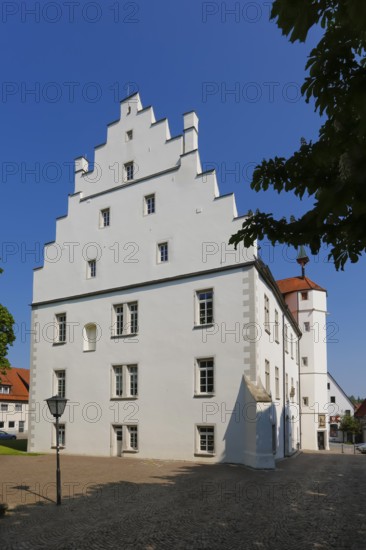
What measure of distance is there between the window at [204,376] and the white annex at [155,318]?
0.05 meters

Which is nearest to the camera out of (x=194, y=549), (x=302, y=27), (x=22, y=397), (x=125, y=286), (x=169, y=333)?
(x=302, y=27)

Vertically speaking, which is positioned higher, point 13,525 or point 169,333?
point 169,333

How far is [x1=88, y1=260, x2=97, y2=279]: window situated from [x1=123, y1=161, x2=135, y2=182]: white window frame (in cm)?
490

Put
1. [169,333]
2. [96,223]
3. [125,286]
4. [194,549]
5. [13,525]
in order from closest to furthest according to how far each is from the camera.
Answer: [194,549], [13,525], [169,333], [125,286], [96,223]

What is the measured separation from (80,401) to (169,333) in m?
6.72

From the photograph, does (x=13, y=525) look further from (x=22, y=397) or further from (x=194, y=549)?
(x=22, y=397)

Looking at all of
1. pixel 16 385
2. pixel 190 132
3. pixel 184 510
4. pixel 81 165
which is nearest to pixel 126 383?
pixel 190 132

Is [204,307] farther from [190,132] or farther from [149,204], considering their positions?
[190,132]

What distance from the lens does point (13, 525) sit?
10.2m

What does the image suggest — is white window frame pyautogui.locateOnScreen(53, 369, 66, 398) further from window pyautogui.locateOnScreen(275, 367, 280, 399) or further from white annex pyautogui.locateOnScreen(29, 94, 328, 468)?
window pyautogui.locateOnScreen(275, 367, 280, 399)

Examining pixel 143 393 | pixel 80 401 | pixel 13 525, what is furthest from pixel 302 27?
pixel 80 401

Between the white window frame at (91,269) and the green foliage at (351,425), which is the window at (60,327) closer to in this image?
the white window frame at (91,269)

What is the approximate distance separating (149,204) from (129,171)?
2677mm

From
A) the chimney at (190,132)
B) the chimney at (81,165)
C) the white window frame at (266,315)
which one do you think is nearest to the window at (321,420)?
the white window frame at (266,315)
